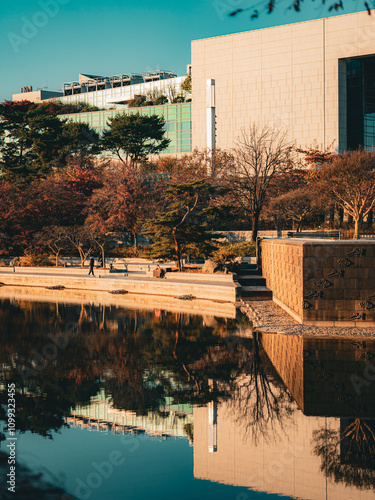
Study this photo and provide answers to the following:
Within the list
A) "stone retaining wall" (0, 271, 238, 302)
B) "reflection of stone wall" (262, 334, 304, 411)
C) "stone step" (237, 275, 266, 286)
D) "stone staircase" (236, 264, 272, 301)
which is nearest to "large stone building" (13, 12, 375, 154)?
"stone staircase" (236, 264, 272, 301)

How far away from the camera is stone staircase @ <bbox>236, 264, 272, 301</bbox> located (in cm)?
2964

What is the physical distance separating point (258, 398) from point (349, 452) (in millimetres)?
3341

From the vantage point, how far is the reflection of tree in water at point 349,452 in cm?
881

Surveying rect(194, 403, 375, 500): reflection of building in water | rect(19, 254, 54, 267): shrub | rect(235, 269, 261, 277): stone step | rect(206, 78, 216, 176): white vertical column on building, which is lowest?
rect(194, 403, 375, 500): reflection of building in water

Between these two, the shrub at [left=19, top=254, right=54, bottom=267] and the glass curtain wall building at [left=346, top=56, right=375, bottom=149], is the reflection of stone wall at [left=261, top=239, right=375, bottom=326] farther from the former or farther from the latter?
the glass curtain wall building at [left=346, top=56, right=375, bottom=149]

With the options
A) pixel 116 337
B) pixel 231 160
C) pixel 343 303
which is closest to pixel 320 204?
pixel 231 160

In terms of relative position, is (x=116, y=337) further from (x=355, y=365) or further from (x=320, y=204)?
(x=320, y=204)

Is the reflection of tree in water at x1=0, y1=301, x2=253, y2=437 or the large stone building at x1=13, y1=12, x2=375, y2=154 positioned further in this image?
the large stone building at x1=13, y1=12, x2=375, y2=154

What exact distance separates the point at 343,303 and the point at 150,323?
754 cm

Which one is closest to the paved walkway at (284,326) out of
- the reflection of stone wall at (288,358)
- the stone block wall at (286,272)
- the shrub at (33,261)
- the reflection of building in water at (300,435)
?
the stone block wall at (286,272)

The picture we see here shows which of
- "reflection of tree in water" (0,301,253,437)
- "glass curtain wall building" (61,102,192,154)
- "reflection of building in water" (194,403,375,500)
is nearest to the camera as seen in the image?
"reflection of building in water" (194,403,375,500)

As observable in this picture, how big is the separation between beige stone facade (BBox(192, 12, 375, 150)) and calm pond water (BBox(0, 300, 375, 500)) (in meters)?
55.6

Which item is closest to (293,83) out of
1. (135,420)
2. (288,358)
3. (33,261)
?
(33,261)

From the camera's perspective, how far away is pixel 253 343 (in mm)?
18375
